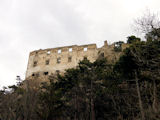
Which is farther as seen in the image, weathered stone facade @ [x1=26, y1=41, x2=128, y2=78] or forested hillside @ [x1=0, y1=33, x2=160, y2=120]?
weathered stone facade @ [x1=26, y1=41, x2=128, y2=78]

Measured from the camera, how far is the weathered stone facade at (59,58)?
3086 cm

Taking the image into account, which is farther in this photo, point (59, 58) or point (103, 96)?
point (59, 58)

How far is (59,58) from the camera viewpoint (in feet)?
108

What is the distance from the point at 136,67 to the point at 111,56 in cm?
1403

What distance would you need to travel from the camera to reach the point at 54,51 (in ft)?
113

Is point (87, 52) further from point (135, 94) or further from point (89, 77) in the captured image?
point (135, 94)

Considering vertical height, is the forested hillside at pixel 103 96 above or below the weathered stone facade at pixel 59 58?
below

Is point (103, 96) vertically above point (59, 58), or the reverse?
point (59, 58)

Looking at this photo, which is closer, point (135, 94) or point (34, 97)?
point (34, 97)

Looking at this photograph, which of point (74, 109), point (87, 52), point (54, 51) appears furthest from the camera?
point (54, 51)

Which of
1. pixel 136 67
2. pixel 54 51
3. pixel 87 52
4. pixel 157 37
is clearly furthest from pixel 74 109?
pixel 54 51

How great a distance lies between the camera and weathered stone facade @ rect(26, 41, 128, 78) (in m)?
30.9

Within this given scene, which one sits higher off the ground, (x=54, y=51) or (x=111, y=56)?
(x=54, y=51)

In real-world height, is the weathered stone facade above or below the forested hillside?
above
